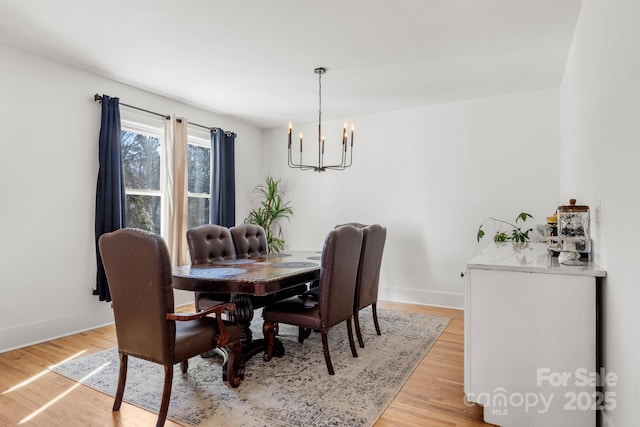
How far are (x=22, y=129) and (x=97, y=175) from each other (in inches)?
28.0

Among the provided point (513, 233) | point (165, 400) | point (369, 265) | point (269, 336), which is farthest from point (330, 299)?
point (513, 233)

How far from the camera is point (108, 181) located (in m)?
3.64

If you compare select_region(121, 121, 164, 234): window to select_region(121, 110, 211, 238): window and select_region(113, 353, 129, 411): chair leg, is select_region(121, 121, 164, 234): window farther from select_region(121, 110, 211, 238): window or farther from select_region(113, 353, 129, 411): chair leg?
select_region(113, 353, 129, 411): chair leg

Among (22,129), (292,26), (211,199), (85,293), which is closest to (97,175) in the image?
(22,129)

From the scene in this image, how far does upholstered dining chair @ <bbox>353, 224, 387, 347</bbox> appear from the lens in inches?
121

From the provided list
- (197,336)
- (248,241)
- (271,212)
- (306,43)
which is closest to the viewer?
(197,336)

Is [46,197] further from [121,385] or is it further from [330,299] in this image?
[330,299]

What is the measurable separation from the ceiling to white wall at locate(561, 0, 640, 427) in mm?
705

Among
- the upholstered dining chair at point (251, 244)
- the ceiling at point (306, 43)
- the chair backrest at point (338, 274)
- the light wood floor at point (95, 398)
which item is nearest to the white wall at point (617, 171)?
the ceiling at point (306, 43)

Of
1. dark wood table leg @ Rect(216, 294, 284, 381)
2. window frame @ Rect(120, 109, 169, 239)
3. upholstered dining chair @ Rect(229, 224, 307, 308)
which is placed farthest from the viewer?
window frame @ Rect(120, 109, 169, 239)

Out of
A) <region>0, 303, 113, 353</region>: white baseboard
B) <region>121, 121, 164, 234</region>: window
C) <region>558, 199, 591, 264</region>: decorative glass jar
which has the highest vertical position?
<region>121, 121, 164, 234</region>: window

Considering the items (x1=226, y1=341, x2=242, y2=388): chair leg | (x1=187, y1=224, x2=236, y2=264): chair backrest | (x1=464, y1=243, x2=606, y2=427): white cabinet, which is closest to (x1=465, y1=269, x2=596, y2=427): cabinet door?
(x1=464, y1=243, x2=606, y2=427): white cabinet

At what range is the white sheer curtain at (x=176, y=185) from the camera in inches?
173

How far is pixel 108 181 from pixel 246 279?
2227 millimetres
